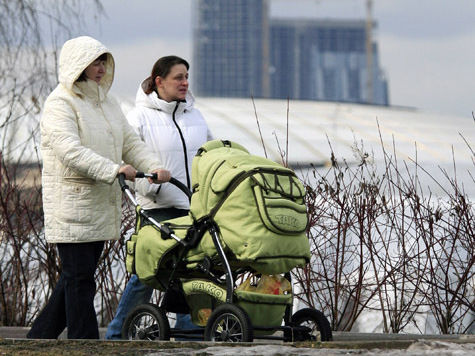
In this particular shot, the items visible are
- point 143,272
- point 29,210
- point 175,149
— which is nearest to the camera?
point 143,272

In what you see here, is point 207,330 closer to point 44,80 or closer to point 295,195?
point 295,195

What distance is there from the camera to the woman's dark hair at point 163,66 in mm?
5594

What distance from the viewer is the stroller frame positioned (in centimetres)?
447

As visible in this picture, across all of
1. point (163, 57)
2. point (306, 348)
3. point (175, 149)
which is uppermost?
point (163, 57)

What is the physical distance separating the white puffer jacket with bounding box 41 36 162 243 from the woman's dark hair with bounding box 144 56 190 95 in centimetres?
49

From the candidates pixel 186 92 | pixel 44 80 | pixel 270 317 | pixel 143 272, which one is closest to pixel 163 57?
pixel 186 92

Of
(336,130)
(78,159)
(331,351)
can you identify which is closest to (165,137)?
(78,159)

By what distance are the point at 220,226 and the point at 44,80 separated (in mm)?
3405

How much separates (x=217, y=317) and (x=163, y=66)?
167 cm

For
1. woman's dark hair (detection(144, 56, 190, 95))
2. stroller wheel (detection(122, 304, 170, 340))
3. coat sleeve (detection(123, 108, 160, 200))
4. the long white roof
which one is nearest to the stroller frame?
stroller wheel (detection(122, 304, 170, 340))

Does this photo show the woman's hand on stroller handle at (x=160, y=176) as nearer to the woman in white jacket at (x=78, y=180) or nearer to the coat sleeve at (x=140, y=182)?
the woman in white jacket at (x=78, y=180)

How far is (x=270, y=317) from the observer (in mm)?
4656

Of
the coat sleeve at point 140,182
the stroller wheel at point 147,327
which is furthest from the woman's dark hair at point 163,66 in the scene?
the stroller wheel at point 147,327

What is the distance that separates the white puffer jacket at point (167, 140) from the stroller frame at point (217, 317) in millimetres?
291
